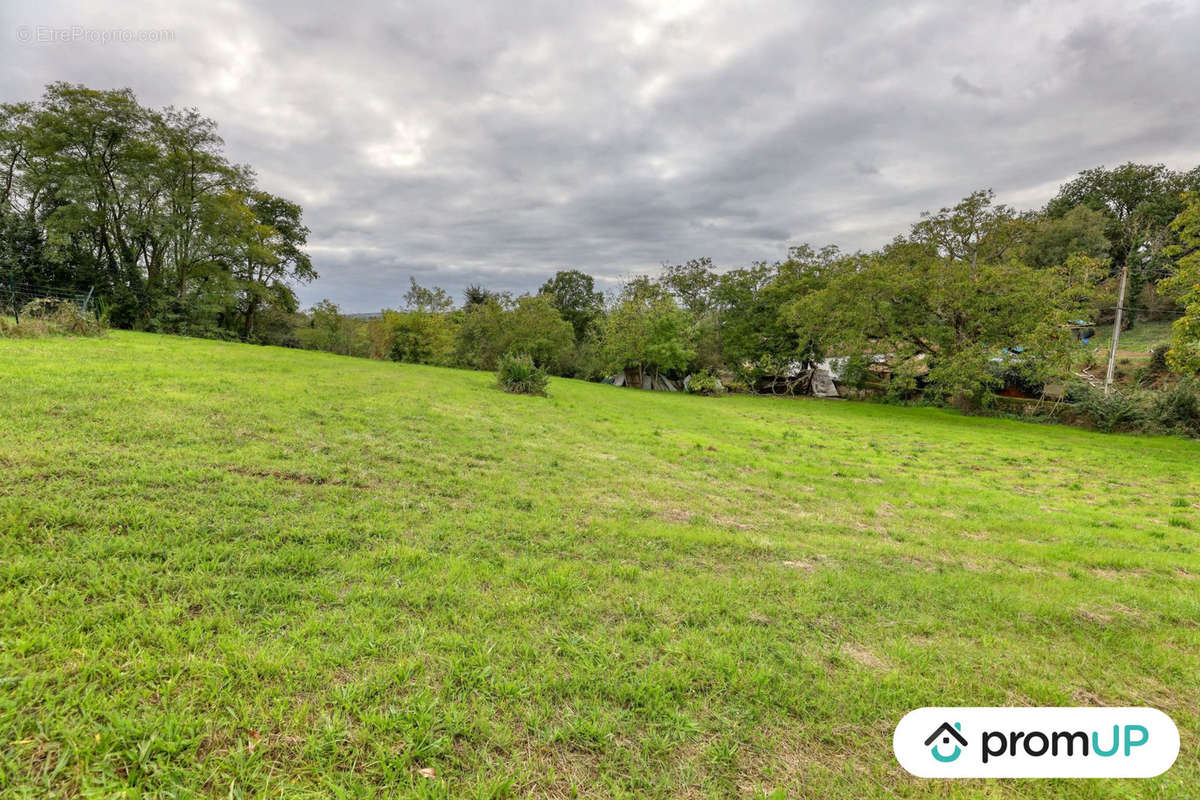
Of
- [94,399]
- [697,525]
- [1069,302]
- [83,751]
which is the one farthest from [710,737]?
[1069,302]

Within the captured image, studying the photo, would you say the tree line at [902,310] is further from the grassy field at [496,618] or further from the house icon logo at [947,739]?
the house icon logo at [947,739]

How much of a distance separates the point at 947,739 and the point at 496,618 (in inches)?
100

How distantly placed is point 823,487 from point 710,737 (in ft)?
19.9

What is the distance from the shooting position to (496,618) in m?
2.82

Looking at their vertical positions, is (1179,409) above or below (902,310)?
below

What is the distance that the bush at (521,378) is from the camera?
15602 millimetres

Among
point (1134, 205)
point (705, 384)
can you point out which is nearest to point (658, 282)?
point (705, 384)

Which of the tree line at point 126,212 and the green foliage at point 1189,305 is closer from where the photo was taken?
the green foliage at point 1189,305

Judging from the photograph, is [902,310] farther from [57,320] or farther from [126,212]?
[126,212]

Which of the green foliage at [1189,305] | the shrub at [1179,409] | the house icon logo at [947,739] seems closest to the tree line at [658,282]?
the green foliage at [1189,305]

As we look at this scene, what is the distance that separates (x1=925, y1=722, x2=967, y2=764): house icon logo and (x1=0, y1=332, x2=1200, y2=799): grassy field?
0.50 feet

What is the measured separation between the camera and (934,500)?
6902 mm

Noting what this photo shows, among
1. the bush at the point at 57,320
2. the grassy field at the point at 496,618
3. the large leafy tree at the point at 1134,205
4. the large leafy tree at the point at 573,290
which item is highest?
the large leafy tree at the point at 1134,205

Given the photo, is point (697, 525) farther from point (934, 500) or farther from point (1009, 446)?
point (1009, 446)
